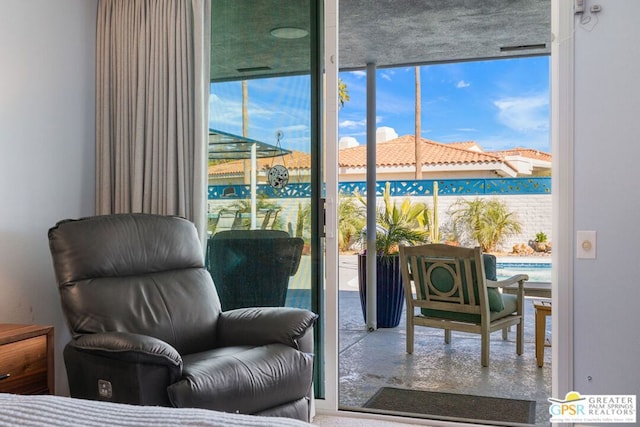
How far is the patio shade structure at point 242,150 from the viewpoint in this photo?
11.2 ft

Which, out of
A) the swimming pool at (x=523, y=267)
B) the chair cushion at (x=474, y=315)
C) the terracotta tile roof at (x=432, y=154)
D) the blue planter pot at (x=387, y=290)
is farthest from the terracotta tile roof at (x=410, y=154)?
the chair cushion at (x=474, y=315)

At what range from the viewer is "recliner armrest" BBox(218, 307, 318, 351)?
271cm

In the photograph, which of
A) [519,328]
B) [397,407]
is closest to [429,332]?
[519,328]

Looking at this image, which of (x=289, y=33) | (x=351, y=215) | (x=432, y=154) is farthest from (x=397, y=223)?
(x=289, y=33)

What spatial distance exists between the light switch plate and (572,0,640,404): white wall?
2cm

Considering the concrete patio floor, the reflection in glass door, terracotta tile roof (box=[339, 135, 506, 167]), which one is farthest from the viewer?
terracotta tile roof (box=[339, 135, 506, 167])

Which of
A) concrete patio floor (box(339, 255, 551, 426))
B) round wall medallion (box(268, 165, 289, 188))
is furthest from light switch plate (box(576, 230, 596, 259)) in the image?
round wall medallion (box(268, 165, 289, 188))

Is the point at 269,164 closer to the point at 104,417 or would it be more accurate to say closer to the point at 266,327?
the point at 266,327

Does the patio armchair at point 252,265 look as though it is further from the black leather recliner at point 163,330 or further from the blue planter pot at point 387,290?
the blue planter pot at point 387,290

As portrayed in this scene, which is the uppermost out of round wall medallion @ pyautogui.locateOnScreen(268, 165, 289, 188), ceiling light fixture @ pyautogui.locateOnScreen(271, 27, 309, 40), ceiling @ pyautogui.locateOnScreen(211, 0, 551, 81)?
ceiling @ pyautogui.locateOnScreen(211, 0, 551, 81)

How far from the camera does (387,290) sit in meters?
5.84

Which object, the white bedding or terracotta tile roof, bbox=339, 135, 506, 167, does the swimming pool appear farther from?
the white bedding

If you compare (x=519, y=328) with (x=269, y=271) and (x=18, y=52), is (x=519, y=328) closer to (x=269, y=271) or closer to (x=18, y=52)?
(x=269, y=271)

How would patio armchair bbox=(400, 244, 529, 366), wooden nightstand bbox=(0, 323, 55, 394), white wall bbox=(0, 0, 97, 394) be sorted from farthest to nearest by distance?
1. patio armchair bbox=(400, 244, 529, 366)
2. white wall bbox=(0, 0, 97, 394)
3. wooden nightstand bbox=(0, 323, 55, 394)
